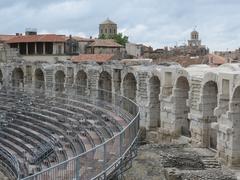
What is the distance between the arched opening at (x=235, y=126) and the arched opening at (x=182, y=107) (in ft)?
23.4

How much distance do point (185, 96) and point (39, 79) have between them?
2128cm

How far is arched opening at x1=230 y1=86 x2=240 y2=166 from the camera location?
24.8 m

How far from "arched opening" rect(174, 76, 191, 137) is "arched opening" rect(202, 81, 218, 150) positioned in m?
3.19

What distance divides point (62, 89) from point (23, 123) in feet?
36.0

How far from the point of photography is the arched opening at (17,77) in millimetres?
49088

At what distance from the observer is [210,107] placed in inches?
1130

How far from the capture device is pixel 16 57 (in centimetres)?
5184

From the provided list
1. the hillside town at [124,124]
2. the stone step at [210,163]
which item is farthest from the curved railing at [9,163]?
the stone step at [210,163]

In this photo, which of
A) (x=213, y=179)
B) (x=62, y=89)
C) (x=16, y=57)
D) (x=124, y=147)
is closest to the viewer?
(x=124, y=147)

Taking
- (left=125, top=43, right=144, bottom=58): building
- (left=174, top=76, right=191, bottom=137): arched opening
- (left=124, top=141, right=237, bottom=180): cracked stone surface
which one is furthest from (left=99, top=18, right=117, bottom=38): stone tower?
(left=124, top=141, right=237, bottom=180): cracked stone surface

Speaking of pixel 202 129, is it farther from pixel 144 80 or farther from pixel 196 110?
pixel 144 80

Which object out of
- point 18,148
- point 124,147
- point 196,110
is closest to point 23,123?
point 18,148

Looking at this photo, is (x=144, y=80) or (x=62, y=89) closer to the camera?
(x=144, y=80)

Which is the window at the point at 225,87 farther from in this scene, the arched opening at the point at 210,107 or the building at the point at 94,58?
the building at the point at 94,58
